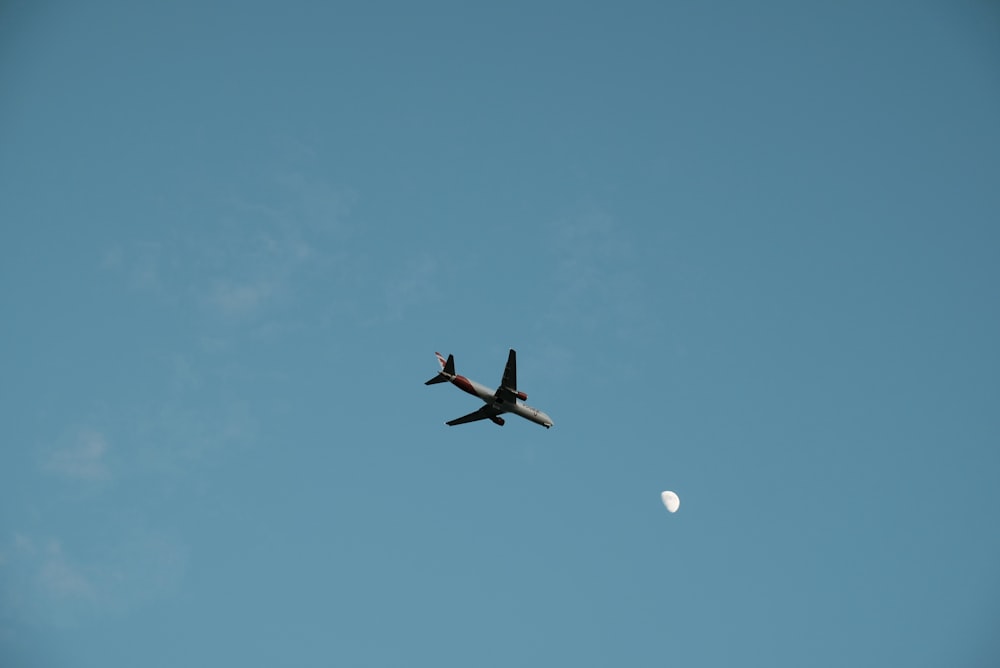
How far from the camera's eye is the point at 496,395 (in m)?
160

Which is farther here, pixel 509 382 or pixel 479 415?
pixel 479 415

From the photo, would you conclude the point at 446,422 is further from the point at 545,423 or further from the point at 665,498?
the point at 665,498

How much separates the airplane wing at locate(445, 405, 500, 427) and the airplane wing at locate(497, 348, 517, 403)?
3.73 meters

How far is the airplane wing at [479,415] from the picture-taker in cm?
16362

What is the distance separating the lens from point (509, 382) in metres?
159

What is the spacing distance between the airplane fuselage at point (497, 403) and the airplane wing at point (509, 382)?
0.69 m

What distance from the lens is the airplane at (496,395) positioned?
157125mm

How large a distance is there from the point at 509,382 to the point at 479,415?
24.1 feet

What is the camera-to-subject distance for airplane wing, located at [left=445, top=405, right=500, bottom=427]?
164m

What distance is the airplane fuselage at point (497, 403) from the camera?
158125 millimetres

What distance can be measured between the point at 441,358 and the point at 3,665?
257ft

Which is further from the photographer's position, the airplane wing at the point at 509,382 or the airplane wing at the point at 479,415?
the airplane wing at the point at 479,415

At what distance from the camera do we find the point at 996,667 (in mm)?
192875

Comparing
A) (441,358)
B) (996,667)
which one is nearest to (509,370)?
(441,358)
